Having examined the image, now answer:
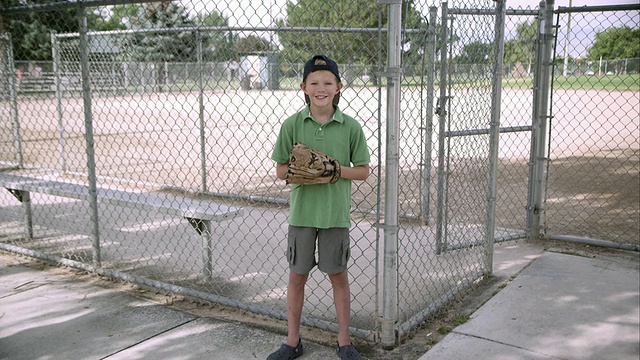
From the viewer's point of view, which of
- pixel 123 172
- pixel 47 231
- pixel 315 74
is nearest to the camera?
pixel 315 74

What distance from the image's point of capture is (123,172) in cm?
1009

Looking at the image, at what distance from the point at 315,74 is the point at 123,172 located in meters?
7.74

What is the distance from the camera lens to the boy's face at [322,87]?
10.4 ft

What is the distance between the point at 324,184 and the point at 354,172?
0.19 m

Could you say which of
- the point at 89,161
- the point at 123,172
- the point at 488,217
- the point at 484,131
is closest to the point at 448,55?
the point at 484,131

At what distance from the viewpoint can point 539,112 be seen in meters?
5.73

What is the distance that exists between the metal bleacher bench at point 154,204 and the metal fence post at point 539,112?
307 cm

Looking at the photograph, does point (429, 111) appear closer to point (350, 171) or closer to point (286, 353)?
point (350, 171)

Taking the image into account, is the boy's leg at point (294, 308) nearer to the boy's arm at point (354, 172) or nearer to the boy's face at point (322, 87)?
the boy's arm at point (354, 172)

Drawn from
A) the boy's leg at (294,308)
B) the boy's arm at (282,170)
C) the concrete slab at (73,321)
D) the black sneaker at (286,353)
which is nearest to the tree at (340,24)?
the boy's arm at (282,170)

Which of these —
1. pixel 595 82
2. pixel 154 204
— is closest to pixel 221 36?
pixel 154 204

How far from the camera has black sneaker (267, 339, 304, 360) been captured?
133 inches

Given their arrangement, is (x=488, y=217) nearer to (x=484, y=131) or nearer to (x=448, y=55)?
(x=484, y=131)

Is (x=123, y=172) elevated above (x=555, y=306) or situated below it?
above
